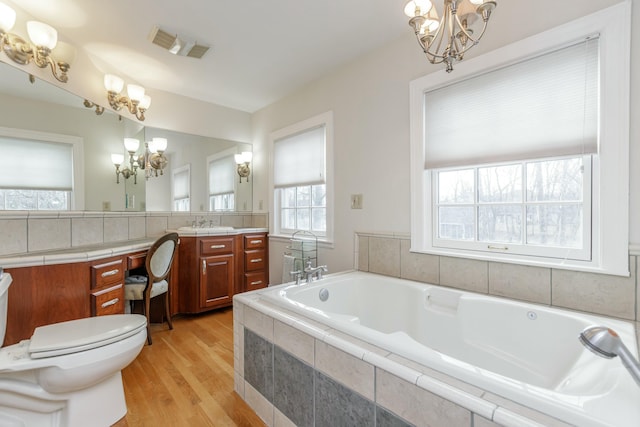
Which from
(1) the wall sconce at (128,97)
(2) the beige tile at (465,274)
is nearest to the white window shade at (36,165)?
(1) the wall sconce at (128,97)

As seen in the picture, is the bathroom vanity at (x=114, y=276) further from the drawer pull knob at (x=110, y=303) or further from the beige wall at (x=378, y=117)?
the beige wall at (x=378, y=117)

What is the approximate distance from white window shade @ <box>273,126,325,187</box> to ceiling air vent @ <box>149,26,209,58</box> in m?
1.14

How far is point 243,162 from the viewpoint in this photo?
3736mm

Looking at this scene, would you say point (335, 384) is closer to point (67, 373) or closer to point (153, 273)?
point (67, 373)

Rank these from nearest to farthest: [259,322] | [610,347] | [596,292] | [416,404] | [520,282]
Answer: [610,347] → [416,404] → [596,292] → [259,322] → [520,282]

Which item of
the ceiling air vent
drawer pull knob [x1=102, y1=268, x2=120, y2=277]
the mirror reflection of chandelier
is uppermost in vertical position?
the ceiling air vent

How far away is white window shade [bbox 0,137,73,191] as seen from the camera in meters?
1.95

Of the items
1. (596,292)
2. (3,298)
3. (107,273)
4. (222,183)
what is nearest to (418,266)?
(596,292)

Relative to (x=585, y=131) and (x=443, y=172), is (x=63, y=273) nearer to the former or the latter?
(x=443, y=172)

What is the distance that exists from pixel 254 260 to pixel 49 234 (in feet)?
5.78

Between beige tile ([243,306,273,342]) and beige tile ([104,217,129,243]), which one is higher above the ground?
beige tile ([104,217,129,243])

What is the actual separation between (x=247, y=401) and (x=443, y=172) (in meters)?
1.88

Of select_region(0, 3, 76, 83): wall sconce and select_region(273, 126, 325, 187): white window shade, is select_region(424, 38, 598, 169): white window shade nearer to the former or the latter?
select_region(273, 126, 325, 187): white window shade

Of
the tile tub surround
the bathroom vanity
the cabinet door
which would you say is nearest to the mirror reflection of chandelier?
the bathroom vanity
